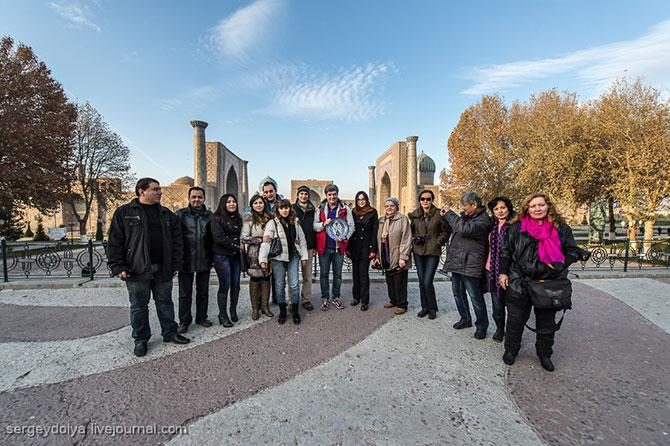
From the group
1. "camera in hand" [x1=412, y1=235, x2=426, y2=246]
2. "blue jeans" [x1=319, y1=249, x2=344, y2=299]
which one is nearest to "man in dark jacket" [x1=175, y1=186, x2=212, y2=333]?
"blue jeans" [x1=319, y1=249, x2=344, y2=299]

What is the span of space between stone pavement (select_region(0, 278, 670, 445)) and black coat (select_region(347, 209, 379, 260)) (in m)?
0.99

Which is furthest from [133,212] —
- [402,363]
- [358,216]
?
[402,363]

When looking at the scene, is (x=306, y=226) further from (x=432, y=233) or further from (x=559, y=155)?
(x=559, y=155)

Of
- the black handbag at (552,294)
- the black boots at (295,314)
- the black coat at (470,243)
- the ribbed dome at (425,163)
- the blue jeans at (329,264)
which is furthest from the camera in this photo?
the ribbed dome at (425,163)

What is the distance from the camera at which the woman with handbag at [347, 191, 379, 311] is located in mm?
4699

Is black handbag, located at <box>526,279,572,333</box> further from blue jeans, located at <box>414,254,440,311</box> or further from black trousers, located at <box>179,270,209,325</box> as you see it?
black trousers, located at <box>179,270,209,325</box>

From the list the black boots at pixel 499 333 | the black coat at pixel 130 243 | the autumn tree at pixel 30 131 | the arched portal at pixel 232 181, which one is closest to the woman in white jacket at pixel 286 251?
the black coat at pixel 130 243

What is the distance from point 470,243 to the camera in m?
3.74

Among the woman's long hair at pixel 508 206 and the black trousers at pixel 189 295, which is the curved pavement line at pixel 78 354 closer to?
the black trousers at pixel 189 295

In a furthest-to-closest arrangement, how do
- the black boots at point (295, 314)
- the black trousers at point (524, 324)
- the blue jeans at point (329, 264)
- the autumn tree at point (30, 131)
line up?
the autumn tree at point (30, 131) → the blue jeans at point (329, 264) → the black boots at point (295, 314) → the black trousers at point (524, 324)

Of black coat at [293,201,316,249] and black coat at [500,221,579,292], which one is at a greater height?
black coat at [293,201,316,249]

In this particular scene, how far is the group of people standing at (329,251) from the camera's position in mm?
3053

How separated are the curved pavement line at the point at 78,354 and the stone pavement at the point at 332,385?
0.02 meters

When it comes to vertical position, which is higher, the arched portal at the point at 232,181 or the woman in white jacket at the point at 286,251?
the arched portal at the point at 232,181
